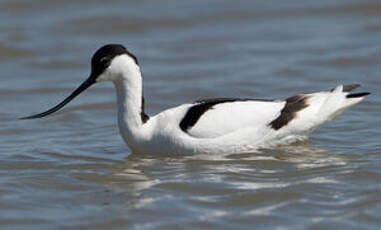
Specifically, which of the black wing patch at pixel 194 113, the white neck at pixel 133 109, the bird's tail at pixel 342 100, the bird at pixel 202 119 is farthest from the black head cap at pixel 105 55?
the bird's tail at pixel 342 100

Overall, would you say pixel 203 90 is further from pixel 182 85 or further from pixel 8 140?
pixel 8 140

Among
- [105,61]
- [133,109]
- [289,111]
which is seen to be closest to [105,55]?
[105,61]

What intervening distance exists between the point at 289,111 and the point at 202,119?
3.16 feet

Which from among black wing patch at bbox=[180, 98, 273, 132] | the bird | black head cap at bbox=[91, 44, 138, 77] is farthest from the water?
black head cap at bbox=[91, 44, 138, 77]

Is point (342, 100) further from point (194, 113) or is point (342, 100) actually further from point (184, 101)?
point (184, 101)

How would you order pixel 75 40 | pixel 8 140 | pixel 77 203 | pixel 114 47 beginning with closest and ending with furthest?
pixel 77 203
pixel 114 47
pixel 8 140
pixel 75 40

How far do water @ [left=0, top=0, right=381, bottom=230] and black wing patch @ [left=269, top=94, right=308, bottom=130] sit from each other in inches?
11.6

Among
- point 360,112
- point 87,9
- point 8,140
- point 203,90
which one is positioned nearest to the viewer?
point 8,140

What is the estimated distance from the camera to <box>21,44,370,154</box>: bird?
29.6 feet

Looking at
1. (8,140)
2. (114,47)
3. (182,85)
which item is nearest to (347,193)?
(114,47)

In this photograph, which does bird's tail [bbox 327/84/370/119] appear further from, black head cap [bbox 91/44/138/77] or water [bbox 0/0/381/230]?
black head cap [bbox 91/44/138/77]

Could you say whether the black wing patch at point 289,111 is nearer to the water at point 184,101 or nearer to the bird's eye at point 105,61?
the water at point 184,101

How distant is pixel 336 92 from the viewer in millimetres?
9477

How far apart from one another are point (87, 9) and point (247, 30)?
3.05 meters
